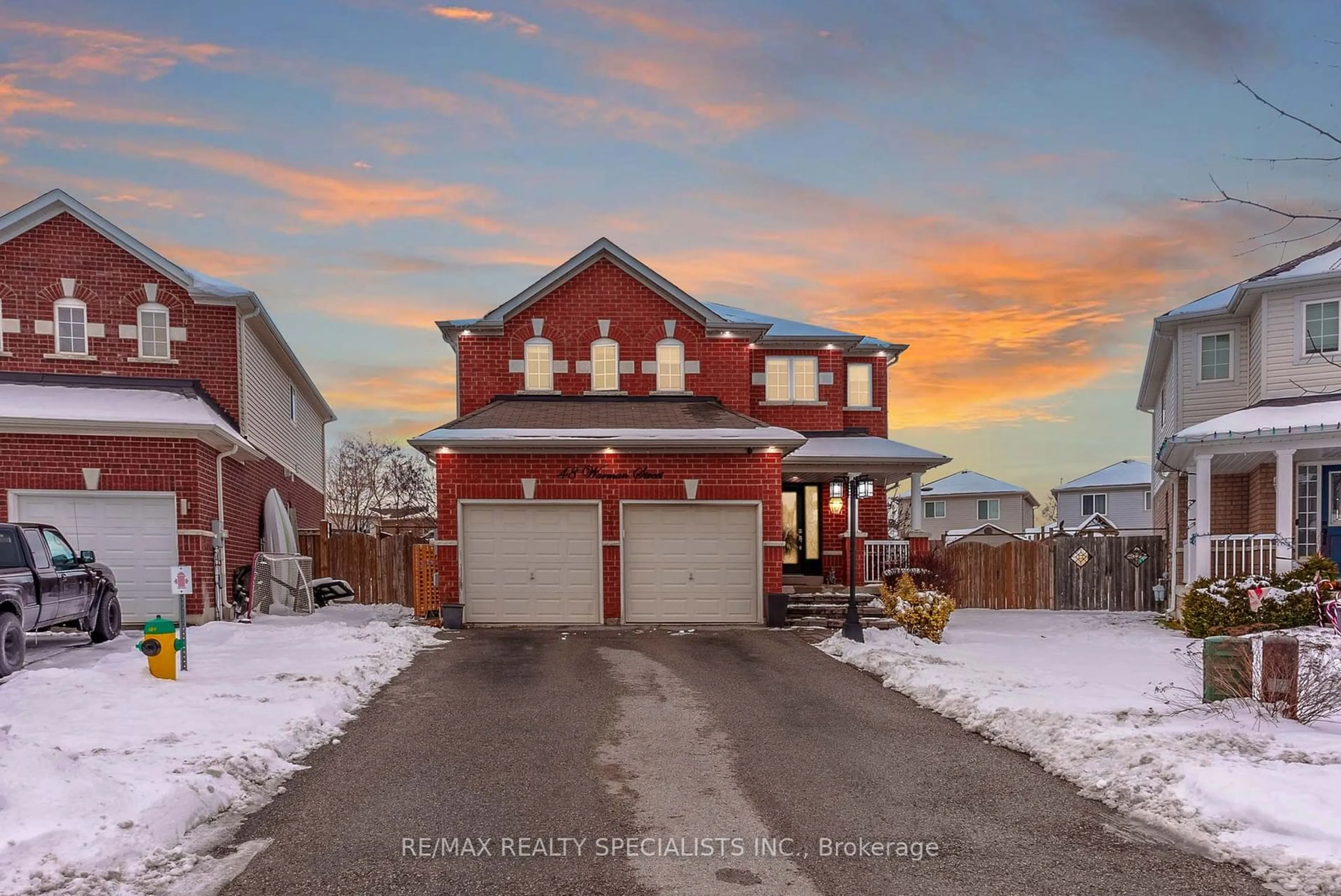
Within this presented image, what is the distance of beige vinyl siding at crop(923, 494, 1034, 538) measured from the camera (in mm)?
52438

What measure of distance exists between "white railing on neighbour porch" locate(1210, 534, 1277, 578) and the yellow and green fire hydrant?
16928mm

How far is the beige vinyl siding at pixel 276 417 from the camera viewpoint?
66.4 feet

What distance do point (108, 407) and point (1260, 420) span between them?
21.5 m

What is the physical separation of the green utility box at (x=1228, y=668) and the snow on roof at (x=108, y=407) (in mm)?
15725

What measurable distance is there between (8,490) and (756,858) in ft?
52.9

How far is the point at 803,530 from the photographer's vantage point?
2362 cm

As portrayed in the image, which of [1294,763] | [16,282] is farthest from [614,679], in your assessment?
[16,282]

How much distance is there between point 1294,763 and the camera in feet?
22.4

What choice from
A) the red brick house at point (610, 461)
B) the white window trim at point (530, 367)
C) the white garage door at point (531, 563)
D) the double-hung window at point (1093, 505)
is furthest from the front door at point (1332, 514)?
the double-hung window at point (1093, 505)

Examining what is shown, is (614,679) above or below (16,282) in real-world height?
below

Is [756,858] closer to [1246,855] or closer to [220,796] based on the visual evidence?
[1246,855]

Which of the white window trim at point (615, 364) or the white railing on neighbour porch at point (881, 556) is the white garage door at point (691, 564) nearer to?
the white window trim at point (615, 364)

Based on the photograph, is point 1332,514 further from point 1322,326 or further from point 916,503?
point 916,503

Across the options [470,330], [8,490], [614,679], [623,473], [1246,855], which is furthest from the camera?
[470,330]
